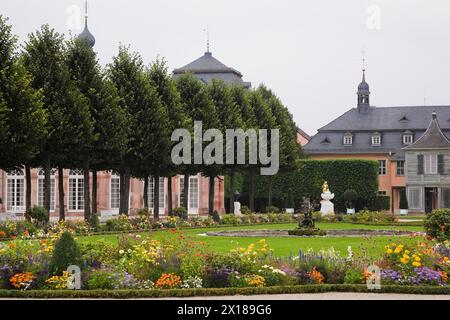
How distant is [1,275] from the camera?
17.2 metres

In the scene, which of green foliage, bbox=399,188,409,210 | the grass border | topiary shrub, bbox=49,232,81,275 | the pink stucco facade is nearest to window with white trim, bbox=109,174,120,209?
the pink stucco facade

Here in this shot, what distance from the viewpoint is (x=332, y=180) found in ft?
240

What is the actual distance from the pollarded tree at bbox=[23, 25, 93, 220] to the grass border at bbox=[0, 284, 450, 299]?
864 inches

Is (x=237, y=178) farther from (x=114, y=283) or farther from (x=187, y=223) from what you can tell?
(x=114, y=283)

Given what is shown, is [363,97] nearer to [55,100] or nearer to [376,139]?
[376,139]

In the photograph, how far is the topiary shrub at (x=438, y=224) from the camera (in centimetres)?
2617

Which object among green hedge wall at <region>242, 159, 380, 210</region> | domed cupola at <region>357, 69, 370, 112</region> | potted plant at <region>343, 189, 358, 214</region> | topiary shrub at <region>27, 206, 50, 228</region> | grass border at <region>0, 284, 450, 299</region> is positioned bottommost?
grass border at <region>0, 284, 450, 299</region>

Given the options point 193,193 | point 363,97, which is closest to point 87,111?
point 193,193

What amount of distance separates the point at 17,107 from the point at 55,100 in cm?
395

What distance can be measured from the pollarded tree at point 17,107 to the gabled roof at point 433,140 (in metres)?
45.5

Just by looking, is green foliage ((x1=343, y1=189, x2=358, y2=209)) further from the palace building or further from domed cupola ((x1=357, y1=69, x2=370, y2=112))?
domed cupola ((x1=357, y1=69, x2=370, y2=112))

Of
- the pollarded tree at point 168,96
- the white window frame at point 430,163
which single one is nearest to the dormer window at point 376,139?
the white window frame at point 430,163

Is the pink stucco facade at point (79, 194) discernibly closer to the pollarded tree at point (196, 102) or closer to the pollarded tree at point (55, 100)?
the pollarded tree at point (196, 102)

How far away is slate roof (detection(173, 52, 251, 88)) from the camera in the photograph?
72625 mm
